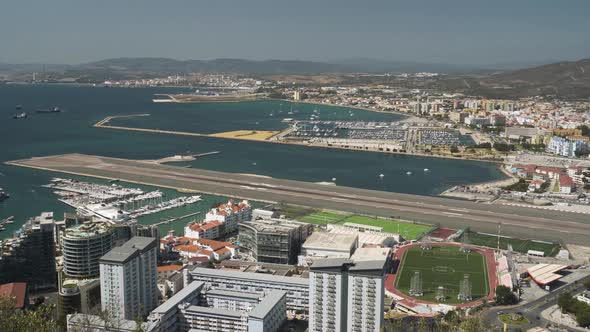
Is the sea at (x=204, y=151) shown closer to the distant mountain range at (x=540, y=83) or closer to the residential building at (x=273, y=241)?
the residential building at (x=273, y=241)

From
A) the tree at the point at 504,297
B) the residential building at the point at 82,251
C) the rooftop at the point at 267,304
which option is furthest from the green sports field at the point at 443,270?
the residential building at the point at 82,251

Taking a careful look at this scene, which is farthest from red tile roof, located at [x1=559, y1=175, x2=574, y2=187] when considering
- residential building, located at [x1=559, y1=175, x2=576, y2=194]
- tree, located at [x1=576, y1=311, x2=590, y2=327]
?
tree, located at [x1=576, y1=311, x2=590, y2=327]

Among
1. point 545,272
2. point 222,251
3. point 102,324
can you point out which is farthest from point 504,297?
point 102,324

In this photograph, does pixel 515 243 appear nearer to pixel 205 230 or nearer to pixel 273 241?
pixel 273 241

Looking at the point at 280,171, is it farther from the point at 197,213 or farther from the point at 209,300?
the point at 209,300

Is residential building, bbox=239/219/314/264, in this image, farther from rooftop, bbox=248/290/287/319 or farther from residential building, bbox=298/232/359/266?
rooftop, bbox=248/290/287/319
